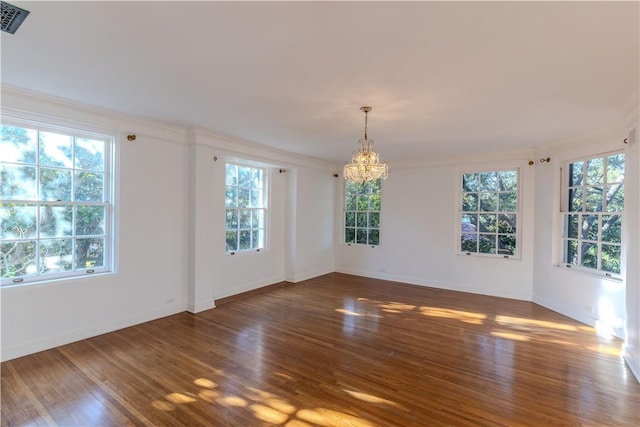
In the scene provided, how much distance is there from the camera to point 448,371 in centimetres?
287

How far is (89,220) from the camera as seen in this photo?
357cm

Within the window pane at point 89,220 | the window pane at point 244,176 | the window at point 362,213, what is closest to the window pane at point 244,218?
the window pane at point 244,176

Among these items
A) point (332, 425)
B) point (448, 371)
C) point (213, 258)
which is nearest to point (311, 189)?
point (213, 258)

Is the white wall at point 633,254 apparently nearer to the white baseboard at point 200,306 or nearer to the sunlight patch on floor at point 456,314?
the sunlight patch on floor at point 456,314

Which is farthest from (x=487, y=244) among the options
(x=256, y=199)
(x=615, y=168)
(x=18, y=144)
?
(x=18, y=144)

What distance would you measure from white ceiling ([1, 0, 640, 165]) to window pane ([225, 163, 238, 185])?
1.56 meters

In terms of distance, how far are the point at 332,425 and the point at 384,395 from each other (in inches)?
21.4

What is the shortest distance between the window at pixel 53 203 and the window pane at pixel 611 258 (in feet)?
20.2

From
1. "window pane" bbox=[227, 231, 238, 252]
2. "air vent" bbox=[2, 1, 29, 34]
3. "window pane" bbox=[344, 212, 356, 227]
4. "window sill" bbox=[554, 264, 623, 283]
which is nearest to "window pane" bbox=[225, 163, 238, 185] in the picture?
"window pane" bbox=[227, 231, 238, 252]

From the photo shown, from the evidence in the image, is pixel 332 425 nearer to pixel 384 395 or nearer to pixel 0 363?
pixel 384 395

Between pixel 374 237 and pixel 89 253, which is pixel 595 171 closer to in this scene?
pixel 374 237

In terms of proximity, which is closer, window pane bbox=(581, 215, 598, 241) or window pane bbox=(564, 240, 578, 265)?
window pane bbox=(581, 215, 598, 241)

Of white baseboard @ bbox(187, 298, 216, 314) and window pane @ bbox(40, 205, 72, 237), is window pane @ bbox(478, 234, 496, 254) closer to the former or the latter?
white baseboard @ bbox(187, 298, 216, 314)

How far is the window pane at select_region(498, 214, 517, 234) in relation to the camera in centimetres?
541
